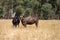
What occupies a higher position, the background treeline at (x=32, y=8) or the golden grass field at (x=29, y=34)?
the golden grass field at (x=29, y=34)

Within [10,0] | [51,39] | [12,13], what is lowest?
[12,13]

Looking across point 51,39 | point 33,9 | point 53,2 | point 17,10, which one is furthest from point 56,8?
point 51,39

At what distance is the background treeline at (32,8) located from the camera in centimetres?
3428

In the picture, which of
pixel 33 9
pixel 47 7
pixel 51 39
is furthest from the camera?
pixel 33 9

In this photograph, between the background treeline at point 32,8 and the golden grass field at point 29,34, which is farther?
the background treeline at point 32,8

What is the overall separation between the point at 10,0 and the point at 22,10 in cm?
374

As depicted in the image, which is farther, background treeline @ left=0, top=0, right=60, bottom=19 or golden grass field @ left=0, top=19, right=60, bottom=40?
background treeline @ left=0, top=0, right=60, bottom=19

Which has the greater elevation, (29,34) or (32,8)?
(29,34)

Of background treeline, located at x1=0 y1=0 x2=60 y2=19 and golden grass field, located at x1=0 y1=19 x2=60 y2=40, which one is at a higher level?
golden grass field, located at x1=0 y1=19 x2=60 y2=40

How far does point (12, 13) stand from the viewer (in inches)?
1448

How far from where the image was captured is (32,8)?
35.9 metres

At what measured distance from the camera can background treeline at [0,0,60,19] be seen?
1350 inches

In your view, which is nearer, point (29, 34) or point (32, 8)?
point (29, 34)

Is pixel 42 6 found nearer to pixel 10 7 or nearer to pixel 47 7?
pixel 47 7
